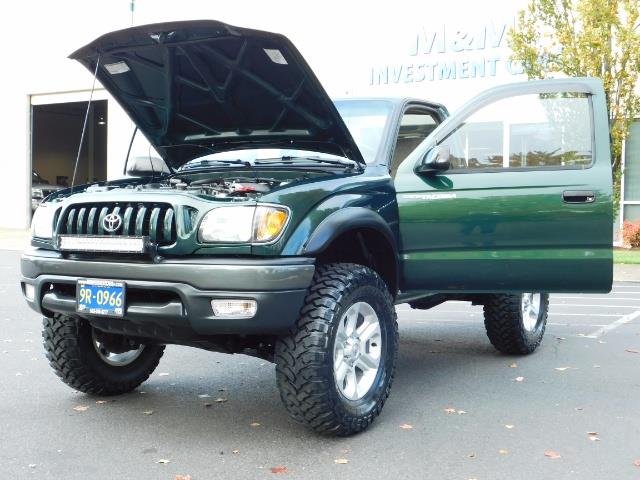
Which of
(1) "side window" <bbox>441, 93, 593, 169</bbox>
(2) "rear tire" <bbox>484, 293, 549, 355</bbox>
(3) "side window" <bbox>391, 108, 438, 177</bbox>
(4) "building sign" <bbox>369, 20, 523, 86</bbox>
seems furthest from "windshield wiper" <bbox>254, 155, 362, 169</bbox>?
(4) "building sign" <bbox>369, 20, 523, 86</bbox>

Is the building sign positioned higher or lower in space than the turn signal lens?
higher

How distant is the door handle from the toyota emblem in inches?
98.4

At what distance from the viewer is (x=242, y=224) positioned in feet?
12.2

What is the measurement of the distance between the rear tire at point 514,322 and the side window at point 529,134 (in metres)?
1.50

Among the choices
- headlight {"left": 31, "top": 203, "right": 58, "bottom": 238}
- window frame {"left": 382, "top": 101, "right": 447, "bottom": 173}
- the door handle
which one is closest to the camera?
headlight {"left": 31, "top": 203, "right": 58, "bottom": 238}

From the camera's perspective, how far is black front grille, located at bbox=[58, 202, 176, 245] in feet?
12.5

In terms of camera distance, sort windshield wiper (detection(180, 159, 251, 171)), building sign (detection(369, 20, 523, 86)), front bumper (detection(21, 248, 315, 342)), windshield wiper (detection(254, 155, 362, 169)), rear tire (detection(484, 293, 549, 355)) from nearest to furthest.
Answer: front bumper (detection(21, 248, 315, 342)) < windshield wiper (detection(254, 155, 362, 169)) < windshield wiper (detection(180, 159, 251, 171)) < rear tire (detection(484, 293, 549, 355)) < building sign (detection(369, 20, 523, 86))

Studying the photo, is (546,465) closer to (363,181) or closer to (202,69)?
(363,181)

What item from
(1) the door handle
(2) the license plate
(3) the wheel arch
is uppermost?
(1) the door handle

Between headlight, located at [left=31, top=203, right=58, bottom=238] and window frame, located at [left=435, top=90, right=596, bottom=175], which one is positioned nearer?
headlight, located at [left=31, top=203, right=58, bottom=238]

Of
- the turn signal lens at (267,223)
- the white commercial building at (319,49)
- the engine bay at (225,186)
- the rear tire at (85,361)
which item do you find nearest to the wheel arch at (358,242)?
the turn signal lens at (267,223)

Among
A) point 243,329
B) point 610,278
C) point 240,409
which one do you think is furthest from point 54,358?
point 610,278

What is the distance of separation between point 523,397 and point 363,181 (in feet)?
5.92

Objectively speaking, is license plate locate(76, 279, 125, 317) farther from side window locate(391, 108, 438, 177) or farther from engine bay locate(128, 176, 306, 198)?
side window locate(391, 108, 438, 177)
